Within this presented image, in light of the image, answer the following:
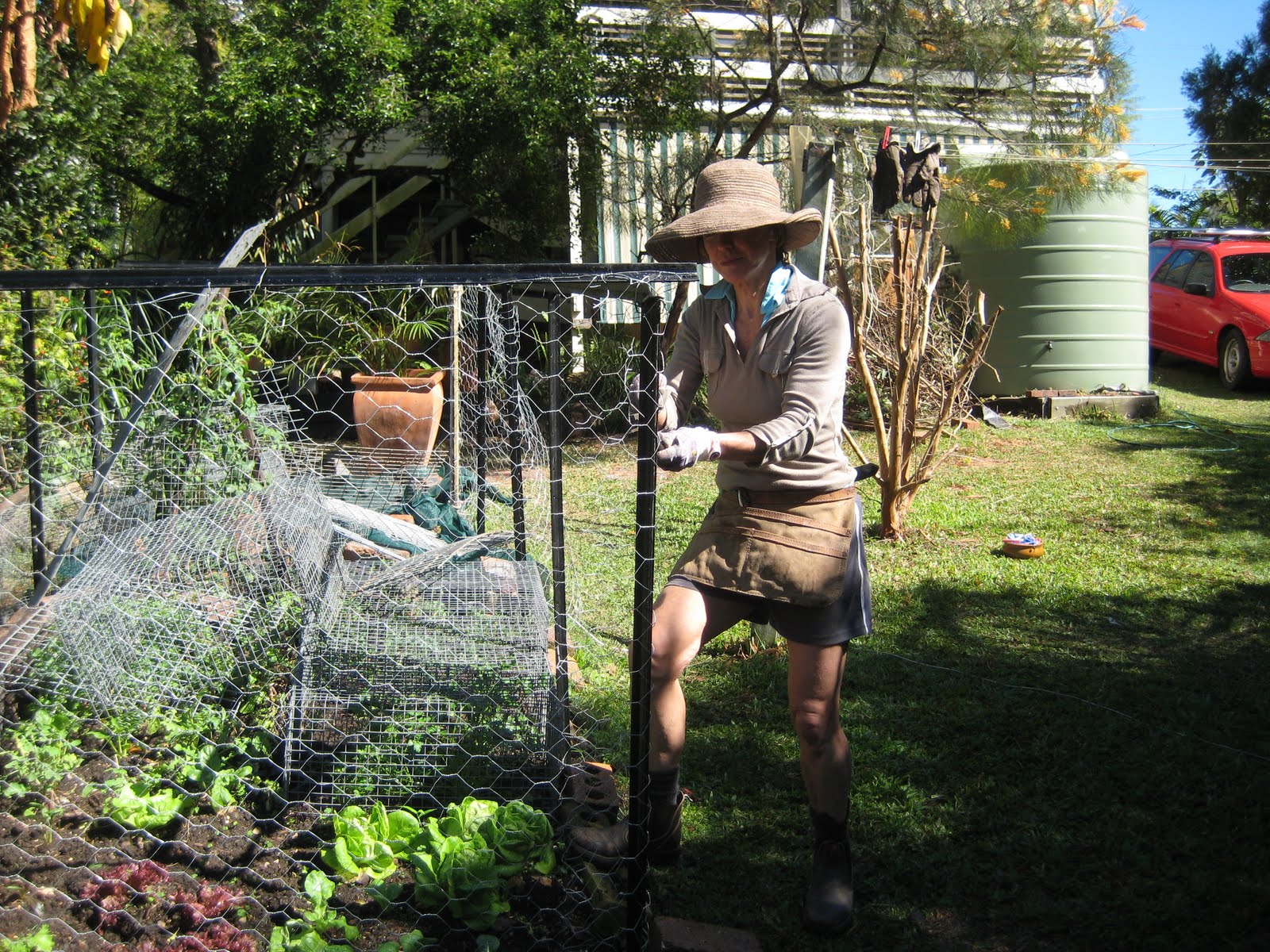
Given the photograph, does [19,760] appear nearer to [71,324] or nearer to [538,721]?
[538,721]

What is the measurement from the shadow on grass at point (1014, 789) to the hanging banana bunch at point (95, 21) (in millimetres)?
2596

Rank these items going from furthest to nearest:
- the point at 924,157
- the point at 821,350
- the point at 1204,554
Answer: the point at 1204,554
the point at 924,157
the point at 821,350

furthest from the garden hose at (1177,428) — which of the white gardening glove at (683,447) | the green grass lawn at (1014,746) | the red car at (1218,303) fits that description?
the white gardening glove at (683,447)

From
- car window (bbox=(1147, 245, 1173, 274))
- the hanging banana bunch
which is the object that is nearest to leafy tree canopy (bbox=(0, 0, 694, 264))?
the hanging banana bunch

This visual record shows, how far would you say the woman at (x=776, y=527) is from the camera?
2613 millimetres

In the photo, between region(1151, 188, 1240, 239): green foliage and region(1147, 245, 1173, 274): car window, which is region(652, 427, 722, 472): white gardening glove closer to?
region(1147, 245, 1173, 274): car window

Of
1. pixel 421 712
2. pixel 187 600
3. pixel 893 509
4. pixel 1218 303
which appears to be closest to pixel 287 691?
pixel 187 600

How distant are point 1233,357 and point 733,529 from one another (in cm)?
1166

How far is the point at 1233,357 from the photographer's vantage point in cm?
1238

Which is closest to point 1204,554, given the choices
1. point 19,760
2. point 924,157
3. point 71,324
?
point 924,157

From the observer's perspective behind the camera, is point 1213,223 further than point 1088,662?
Yes

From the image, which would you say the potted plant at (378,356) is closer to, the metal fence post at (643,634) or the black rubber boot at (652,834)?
the black rubber boot at (652,834)

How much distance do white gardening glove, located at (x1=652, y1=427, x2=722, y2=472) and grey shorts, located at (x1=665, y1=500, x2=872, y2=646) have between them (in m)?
0.42

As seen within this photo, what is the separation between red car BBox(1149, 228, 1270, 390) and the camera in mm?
12055
